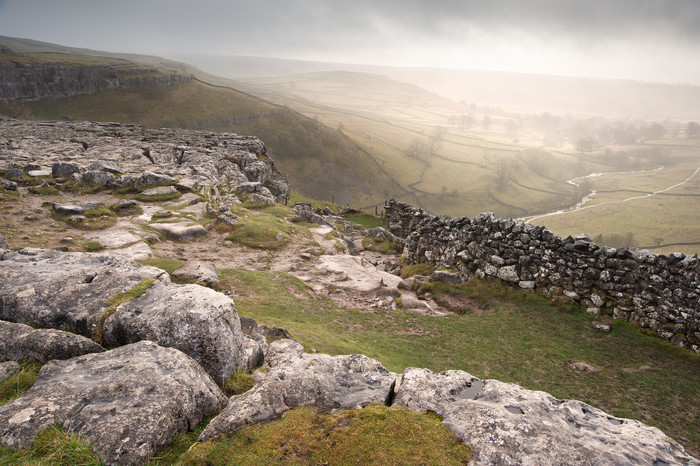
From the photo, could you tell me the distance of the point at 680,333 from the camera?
17.7 m

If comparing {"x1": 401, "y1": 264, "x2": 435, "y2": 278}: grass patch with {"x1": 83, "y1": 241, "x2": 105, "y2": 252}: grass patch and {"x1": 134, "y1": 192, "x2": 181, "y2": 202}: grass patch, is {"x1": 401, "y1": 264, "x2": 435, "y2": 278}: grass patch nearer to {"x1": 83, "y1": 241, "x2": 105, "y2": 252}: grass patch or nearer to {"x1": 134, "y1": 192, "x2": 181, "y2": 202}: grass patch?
{"x1": 83, "y1": 241, "x2": 105, "y2": 252}: grass patch

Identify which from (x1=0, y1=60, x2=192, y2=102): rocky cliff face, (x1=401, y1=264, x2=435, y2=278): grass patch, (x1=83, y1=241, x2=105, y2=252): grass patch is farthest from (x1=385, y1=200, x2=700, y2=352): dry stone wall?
(x1=0, y1=60, x2=192, y2=102): rocky cliff face

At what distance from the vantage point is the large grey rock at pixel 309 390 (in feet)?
22.6

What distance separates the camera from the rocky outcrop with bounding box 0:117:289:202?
3741 centimetres

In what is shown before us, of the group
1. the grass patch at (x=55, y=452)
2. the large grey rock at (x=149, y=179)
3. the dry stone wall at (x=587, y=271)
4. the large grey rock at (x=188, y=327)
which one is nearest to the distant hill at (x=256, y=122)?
the large grey rock at (x=149, y=179)

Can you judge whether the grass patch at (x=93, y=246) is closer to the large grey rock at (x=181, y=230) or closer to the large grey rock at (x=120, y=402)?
the large grey rock at (x=181, y=230)

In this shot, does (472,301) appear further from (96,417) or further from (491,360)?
(96,417)

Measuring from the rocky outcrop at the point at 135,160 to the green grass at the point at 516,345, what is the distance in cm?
2330

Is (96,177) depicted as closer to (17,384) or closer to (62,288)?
(62,288)

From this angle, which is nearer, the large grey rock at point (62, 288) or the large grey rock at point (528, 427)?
the large grey rock at point (528, 427)

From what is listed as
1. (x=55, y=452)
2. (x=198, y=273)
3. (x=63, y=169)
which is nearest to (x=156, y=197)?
(x=63, y=169)

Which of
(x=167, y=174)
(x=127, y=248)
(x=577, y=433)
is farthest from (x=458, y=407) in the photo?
(x=167, y=174)

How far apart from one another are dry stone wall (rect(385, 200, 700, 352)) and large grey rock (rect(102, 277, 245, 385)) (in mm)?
20595

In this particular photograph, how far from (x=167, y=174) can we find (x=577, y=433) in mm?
45149
